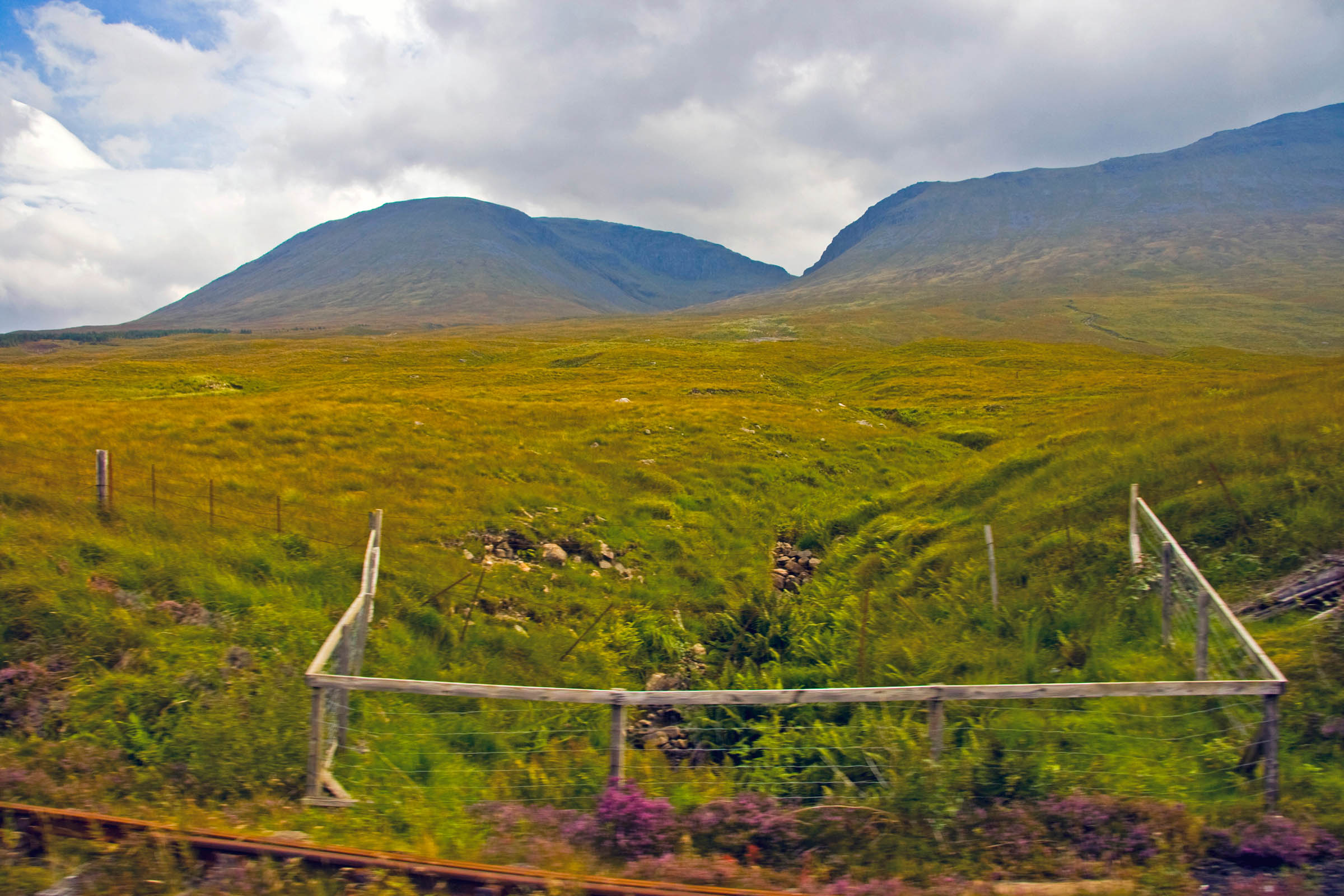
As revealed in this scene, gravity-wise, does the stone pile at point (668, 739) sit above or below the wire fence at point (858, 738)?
below

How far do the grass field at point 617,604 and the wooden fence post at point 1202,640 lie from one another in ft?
1.85

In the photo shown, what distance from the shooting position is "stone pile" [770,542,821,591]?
18281 mm

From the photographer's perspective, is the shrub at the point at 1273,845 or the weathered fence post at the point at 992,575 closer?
the shrub at the point at 1273,845

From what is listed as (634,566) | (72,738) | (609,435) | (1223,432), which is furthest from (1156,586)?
(609,435)

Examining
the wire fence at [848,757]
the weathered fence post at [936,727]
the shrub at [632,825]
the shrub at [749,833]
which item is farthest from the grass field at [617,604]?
the shrub at [749,833]

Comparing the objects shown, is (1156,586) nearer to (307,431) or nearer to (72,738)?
(72,738)

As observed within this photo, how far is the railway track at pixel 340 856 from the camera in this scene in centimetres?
589

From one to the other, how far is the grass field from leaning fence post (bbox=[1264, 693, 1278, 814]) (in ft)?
0.68

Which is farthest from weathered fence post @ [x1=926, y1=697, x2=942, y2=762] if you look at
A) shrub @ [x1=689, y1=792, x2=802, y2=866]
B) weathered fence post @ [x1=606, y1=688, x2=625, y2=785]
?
weathered fence post @ [x1=606, y1=688, x2=625, y2=785]

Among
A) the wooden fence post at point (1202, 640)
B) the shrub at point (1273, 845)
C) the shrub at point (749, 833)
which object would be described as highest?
the wooden fence post at point (1202, 640)

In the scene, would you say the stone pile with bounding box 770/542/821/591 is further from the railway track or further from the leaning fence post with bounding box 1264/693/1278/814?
the railway track

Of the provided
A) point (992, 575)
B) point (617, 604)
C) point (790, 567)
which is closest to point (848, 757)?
point (992, 575)

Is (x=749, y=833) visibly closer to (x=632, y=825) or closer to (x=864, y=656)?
(x=632, y=825)

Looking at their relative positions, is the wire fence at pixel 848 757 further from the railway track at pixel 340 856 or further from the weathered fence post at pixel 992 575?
the weathered fence post at pixel 992 575
